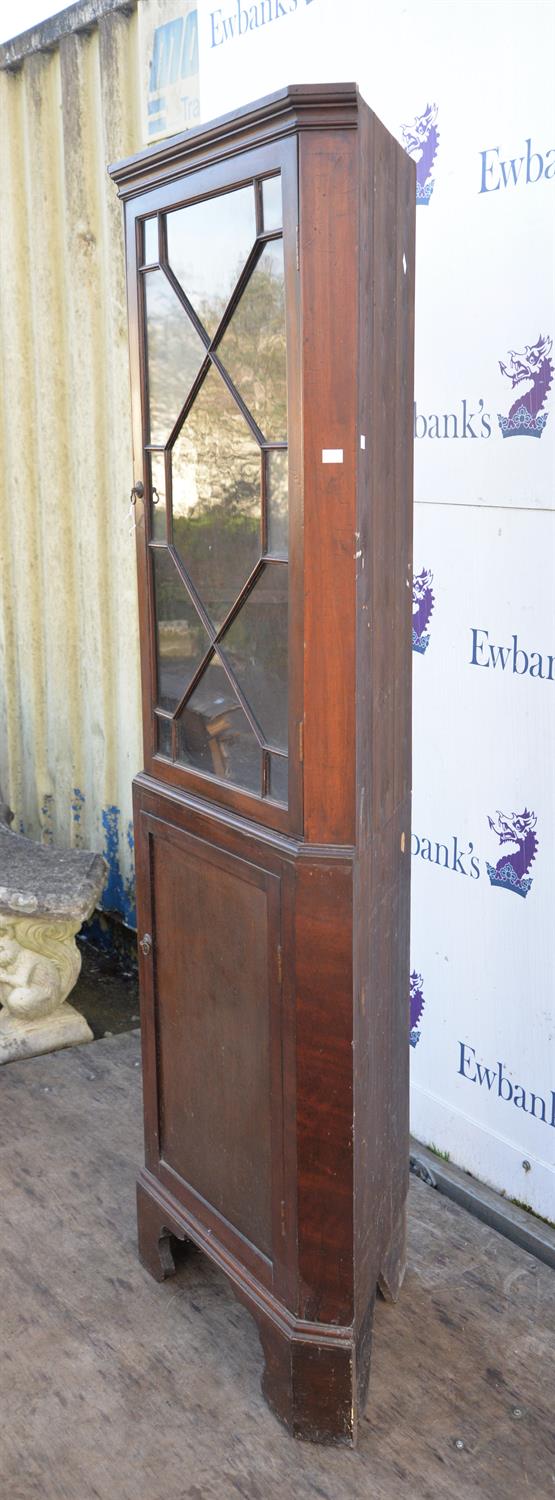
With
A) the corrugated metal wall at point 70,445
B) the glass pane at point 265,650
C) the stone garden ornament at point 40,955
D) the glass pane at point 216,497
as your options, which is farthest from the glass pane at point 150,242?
the stone garden ornament at point 40,955

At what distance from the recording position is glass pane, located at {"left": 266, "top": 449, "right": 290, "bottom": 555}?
2.06 m

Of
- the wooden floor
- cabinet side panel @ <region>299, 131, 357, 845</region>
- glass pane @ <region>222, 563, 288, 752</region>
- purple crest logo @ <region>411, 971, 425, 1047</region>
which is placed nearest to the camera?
cabinet side panel @ <region>299, 131, 357, 845</region>

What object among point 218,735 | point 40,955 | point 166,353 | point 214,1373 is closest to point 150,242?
point 166,353

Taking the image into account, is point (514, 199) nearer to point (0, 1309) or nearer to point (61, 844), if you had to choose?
point (0, 1309)

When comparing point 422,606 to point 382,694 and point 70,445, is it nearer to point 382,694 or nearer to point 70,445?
point 382,694

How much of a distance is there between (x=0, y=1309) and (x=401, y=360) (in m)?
1.97

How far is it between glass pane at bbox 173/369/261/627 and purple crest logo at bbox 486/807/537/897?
0.90 m

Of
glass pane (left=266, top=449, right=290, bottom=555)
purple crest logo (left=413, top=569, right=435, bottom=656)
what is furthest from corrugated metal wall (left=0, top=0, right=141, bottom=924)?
glass pane (left=266, top=449, right=290, bottom=555)

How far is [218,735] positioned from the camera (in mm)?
2348

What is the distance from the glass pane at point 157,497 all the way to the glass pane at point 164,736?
340 mm

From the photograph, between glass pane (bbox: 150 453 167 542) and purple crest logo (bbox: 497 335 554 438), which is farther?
purple crest logo (bbox: 497 335 554 438)

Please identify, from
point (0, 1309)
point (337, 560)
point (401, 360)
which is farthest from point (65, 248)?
point (0, 1309)

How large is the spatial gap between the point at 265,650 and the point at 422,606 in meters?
0.90

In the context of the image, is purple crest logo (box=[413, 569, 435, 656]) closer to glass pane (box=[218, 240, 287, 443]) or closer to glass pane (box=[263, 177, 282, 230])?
glass pane (box=[218, 240, 287, 443])
